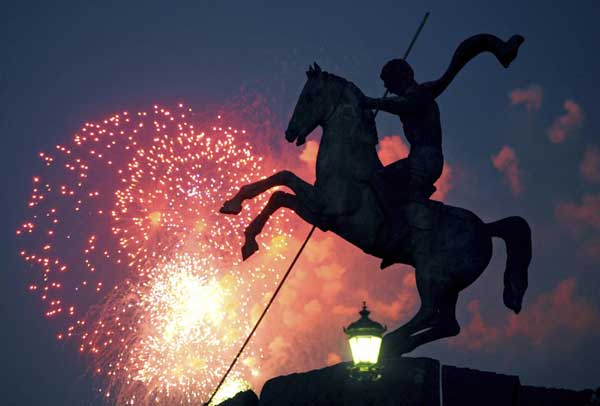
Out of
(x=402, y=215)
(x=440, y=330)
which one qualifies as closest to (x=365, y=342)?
(x=440, y=330)

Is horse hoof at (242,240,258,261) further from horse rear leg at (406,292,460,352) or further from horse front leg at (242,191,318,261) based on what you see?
horse rear leg at (406,292,460,352)

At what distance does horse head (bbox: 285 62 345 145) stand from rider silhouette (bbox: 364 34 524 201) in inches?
22.0

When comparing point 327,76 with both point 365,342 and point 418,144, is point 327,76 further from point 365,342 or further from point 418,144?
point 365,342

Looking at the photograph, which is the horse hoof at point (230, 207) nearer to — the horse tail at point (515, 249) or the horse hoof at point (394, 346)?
the horse hoof at point (394, 346)

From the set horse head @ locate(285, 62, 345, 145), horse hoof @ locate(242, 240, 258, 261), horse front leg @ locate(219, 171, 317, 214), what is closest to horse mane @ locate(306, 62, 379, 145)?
horse head @ locate(285, 62, 345, 145)

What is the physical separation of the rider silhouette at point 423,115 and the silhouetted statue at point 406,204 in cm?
1

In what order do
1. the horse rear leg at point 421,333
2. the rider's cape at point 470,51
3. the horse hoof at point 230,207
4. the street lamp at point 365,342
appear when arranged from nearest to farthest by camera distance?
the street lamp at point 365,342
the horse rear leg at point 421,333
the rider's cape at point 470,51
the horse hoof at point 230,207

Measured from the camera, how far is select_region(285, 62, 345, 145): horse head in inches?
423

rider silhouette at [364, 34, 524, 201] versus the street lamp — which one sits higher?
rider silhouette at [364, 34, 524, 201]

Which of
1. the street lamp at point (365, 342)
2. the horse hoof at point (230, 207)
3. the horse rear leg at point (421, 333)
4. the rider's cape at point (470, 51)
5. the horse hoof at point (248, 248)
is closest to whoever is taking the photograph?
the street lamp at point (365, 342)

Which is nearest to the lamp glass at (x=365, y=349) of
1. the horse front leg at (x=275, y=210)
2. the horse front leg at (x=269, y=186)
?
the horse front leg at (x=275, y=210)

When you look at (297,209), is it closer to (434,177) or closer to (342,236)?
(342,236)

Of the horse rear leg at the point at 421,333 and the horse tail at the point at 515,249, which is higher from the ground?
the horse tail at the point at 515,249

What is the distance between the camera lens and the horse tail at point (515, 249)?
10.1 m
